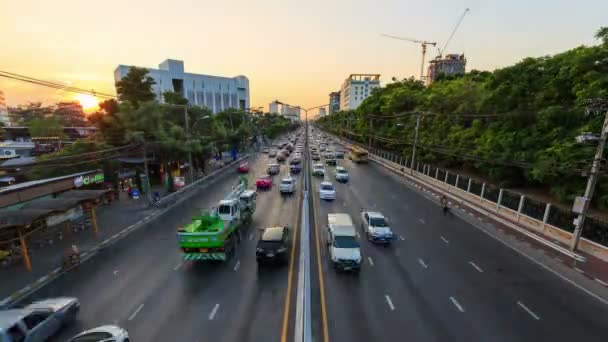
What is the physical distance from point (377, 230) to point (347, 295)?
6.52 meters

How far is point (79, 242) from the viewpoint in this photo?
18.1 meters

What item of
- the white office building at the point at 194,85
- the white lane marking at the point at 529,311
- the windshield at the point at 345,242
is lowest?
the white lane marking at the point at 529,311

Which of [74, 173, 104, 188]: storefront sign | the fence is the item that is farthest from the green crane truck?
the fence

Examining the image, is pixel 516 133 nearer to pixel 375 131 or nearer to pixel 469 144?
pixel 469 144

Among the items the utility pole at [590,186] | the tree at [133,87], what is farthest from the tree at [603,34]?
the tree at [133,87]

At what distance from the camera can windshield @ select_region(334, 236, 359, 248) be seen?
14.6 meters

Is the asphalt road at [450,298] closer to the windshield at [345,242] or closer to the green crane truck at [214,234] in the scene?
the windshield at [345,242]

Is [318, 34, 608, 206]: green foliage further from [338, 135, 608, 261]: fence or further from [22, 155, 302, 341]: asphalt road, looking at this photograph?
[22, 155, 302, 341]: asphalt road

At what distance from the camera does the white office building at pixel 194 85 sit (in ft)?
328

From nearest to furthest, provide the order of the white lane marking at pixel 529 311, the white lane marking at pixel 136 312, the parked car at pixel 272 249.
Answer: the white lane marking at pixel 136 312
the white lane marking at pixel 529 311
the parked car at pixel 272 249

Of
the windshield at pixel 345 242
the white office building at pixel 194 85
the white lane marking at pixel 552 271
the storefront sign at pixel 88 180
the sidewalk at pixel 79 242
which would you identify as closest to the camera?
the white lane marking at pixel 552 271

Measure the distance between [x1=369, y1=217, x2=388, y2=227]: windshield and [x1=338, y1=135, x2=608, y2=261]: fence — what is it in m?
12.2

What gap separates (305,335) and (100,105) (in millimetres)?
38025

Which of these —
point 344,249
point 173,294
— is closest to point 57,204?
point 173,294
